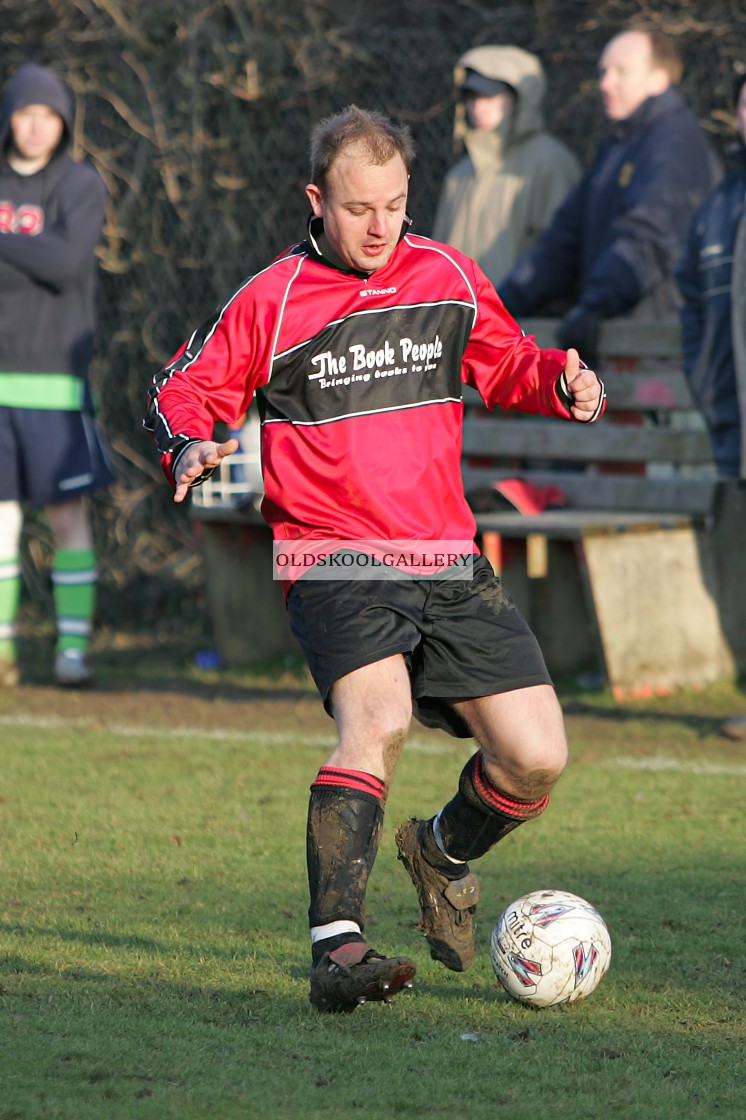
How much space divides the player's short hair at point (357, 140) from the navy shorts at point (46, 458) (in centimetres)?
435

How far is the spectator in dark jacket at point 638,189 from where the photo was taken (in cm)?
774

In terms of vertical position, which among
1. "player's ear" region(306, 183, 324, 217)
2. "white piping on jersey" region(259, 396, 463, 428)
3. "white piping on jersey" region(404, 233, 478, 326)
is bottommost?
"white piping on jersey" region(259, 396, 463, 428)

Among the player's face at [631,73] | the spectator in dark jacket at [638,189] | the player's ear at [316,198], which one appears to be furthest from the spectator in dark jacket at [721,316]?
the player's ear at [316,198]

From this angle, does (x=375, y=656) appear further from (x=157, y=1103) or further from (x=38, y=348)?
(x=38, y=348)

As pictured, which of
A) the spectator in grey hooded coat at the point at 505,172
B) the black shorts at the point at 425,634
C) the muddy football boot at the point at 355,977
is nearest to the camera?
the muddy football boot at the point at 355,977

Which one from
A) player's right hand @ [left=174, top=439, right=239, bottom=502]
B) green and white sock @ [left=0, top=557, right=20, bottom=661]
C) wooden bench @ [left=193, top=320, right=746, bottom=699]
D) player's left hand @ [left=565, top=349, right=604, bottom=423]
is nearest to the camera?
player's right hand @ [left=174, top=439, right=239, bottom=502]

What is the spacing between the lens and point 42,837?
17.4 feet

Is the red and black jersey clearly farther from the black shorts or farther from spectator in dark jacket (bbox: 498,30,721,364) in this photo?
spectator in dark jacket (bbox: 498,30,721,364)

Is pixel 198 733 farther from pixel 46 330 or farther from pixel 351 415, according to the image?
pixel 351 415

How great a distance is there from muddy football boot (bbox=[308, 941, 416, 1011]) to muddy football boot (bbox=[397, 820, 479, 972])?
39cm

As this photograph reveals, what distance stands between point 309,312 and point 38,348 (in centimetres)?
441

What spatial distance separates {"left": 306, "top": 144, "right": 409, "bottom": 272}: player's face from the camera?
3.91 meters

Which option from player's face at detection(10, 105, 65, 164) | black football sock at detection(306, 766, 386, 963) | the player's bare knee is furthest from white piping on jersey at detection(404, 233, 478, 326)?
player's face at detection(10, 105, 65, 164)

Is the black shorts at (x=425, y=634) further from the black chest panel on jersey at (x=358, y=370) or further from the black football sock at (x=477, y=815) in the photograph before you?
the black chest panel on jersey at (x=358, y=370)
